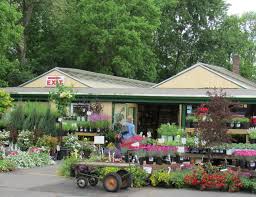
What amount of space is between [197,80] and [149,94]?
749 cm

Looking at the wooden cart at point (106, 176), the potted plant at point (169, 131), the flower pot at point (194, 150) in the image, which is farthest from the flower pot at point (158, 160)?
the potted plant at point (169, 131)

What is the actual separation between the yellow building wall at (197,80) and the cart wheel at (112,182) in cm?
1780

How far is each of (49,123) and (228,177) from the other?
9.34m

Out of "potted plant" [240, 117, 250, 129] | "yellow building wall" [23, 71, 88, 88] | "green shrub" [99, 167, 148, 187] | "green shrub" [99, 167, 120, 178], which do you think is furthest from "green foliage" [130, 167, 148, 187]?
"yellow building wall" [23, 71, 88, 88]

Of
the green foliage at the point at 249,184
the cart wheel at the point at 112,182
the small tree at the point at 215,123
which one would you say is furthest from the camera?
the small tree at the point at 215,123

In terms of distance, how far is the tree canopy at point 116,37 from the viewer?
4034 cm

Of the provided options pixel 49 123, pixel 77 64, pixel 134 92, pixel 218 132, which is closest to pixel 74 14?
pixel 77 64

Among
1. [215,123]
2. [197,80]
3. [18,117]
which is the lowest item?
[215,123]

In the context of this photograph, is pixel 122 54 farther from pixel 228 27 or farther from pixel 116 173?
pixel 116 173

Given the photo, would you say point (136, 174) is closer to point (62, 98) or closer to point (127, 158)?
point (127, 158)

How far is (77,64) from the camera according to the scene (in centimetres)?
4359

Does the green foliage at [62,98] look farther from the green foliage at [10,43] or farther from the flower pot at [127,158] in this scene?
the green foliage at [10,43]

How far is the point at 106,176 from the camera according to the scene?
41.8ft

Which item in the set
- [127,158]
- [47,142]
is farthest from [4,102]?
[127,158]
